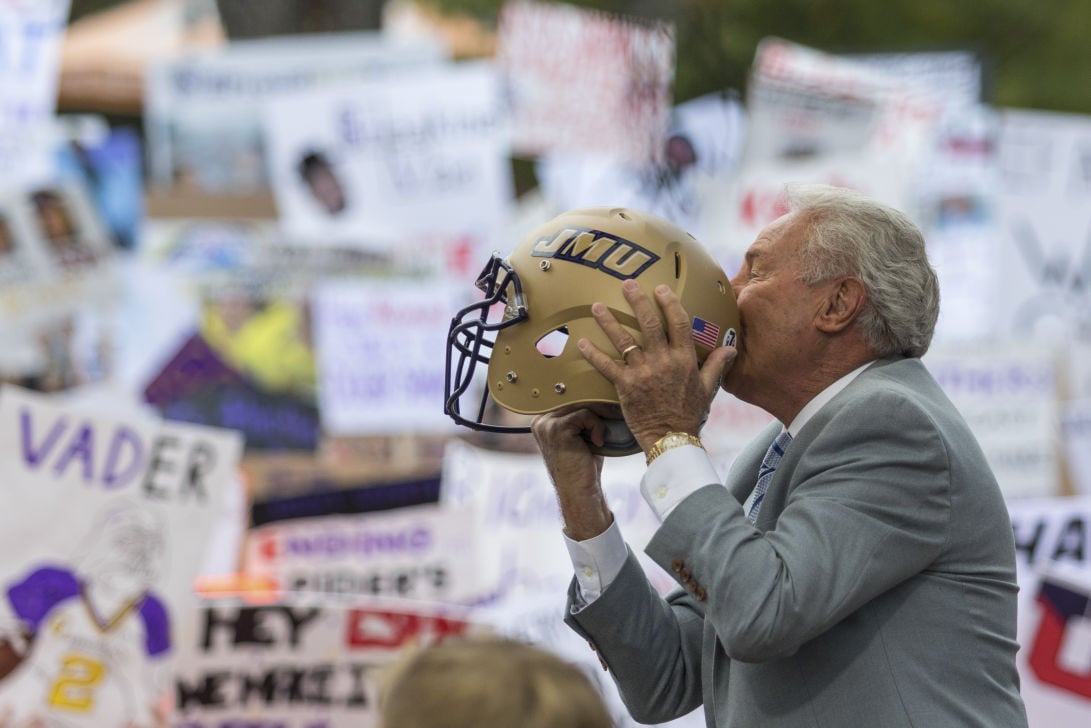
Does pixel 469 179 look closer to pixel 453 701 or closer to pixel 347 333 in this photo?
pixel 347 333

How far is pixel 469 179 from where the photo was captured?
8227mm

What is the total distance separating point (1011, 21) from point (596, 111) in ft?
37.9

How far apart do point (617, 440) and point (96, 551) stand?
2891mm

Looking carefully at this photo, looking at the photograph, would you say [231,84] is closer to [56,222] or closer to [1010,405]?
[56,222]

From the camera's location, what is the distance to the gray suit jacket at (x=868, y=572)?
198cm

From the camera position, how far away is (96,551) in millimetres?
4695

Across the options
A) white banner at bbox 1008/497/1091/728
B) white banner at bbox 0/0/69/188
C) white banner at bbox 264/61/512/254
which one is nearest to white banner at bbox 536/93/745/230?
white banner at bbox 264/61/512/254

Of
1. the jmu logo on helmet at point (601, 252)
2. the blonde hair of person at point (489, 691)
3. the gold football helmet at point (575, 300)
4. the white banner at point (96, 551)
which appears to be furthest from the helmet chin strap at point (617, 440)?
the white banner at point (96, 551)

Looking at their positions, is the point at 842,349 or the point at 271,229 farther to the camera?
the point at 271,229

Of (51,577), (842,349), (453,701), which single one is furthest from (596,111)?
(453,701)

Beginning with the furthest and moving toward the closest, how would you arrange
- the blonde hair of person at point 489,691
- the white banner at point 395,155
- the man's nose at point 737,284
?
the white banner at point 395,155 → the man's nose at point 737,284 → the blonde hair of person at point 489,691

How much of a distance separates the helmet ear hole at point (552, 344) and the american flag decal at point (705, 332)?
190 millimetres

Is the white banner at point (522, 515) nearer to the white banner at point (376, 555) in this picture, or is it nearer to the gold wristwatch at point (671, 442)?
the white banner at point (376, 555)

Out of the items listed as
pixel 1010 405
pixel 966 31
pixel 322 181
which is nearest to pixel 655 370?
pixel 1010 405
